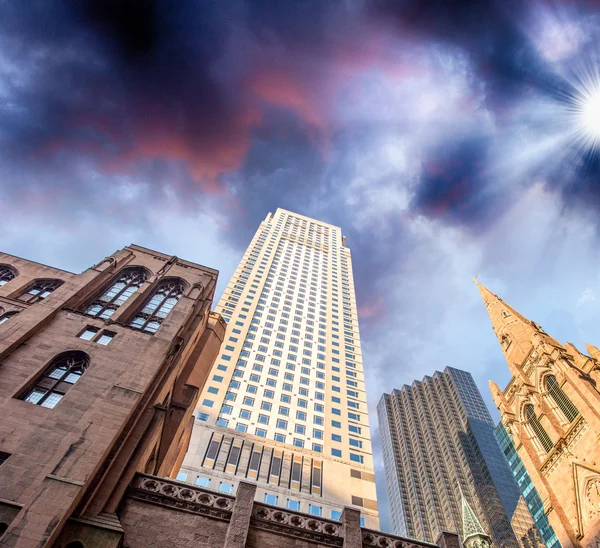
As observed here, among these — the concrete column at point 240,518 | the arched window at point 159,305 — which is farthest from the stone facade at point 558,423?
the arched window at point 159,305

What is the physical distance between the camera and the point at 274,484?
31.8 meters

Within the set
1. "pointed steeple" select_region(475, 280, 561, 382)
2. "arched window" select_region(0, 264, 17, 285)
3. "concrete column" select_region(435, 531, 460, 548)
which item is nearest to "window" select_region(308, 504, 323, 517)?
"concrete column" select_region(435, 531, 460, 548)

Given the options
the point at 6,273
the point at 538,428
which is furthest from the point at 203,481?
the point at 538,428

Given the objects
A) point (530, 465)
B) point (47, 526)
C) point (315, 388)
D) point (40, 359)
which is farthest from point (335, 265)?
point (47, 526)

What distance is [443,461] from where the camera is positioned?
12144cm

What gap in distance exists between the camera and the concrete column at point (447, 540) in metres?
15.6

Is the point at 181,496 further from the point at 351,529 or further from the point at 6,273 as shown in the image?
the point at 6,273

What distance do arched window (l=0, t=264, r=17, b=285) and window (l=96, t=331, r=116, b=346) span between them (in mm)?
9765

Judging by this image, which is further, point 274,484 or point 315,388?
point 315,388

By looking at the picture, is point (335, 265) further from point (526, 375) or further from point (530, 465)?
point (530, 465)

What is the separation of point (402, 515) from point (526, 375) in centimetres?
9222

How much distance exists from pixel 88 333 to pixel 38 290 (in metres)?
7.86

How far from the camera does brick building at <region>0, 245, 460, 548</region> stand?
477 inches

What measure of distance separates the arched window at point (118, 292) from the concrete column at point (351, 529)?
16215mm
